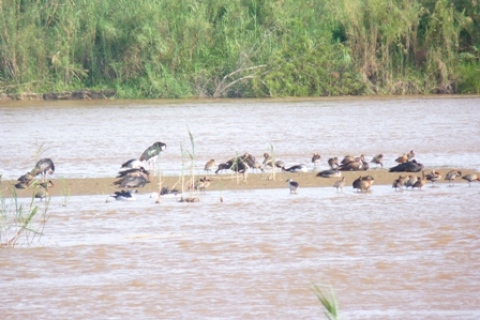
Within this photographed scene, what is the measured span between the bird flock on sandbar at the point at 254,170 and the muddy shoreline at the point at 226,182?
0.08 meters

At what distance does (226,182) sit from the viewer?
46.0 ft

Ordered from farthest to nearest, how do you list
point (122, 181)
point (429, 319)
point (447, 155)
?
point (447, 155) → point (122, 181) → point (429, 319)

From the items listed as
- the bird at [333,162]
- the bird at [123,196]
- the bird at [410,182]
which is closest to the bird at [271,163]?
the bird at [333,162]

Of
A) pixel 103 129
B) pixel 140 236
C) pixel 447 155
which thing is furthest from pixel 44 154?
pixel 140 236

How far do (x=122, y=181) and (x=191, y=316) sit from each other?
6195mm

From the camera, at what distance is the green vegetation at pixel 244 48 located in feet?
96.1

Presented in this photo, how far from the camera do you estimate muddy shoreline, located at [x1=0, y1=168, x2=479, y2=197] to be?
44.3ft

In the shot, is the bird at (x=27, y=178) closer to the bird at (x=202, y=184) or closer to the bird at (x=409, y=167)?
the bird at (x=202, y=184)

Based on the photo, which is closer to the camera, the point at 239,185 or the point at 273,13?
the point at 239,185

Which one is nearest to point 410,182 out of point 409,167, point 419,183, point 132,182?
A: point 419,183

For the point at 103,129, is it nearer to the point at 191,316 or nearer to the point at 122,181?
the point at 122,181

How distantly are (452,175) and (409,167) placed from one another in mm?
786

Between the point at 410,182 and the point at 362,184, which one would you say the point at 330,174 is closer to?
the point at 362,184

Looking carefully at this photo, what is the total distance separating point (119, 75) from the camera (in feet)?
100
